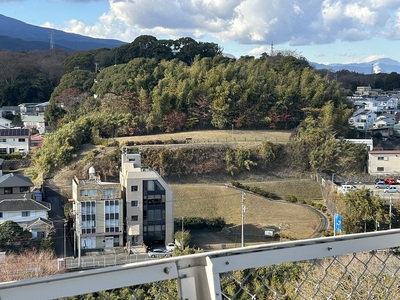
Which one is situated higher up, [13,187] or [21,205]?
[13,187]

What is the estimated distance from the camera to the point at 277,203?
918 cm

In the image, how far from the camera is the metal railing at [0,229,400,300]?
57 cm

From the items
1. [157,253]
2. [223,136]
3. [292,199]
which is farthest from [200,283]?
[223,136]

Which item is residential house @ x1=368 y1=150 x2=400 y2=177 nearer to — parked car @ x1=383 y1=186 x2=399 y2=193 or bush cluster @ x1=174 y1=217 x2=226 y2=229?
parked car @ x1=383 y1=186 x2=399 y2=193

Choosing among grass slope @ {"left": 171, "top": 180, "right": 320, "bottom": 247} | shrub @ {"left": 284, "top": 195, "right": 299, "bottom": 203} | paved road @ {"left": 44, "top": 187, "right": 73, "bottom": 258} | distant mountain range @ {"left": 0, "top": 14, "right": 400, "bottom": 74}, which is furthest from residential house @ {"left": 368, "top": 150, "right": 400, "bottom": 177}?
distant mountain range @ {"left": 0, "top": 14, "right": 400, "bottom": 74}

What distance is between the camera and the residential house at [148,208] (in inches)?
295

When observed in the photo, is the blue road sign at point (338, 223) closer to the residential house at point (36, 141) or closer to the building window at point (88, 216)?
the building window at point (88, 216)

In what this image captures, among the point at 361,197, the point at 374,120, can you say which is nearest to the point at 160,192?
the point at 361,197

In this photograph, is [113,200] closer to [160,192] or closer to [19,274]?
[160,192]

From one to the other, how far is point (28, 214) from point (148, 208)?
1923 mm

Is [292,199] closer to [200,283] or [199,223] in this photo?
[199,223]

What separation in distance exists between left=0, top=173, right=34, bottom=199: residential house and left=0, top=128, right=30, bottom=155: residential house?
189 inches

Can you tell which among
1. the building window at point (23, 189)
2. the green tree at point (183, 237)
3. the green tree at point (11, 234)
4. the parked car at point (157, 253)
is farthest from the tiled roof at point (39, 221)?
the green tree at point (183, 237)

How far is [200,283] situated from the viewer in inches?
25.1
